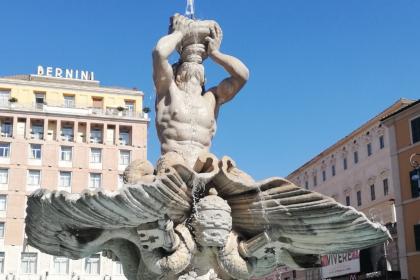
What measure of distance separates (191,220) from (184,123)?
162 centimetres

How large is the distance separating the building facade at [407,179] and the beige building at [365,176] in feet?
3.72

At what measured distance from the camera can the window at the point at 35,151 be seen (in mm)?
68000

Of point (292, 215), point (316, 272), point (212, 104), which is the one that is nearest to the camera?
point (292, 215)

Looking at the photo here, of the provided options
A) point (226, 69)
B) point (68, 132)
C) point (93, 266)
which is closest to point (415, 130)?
point (93, 266)

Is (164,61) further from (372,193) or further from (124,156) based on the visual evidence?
(124,156)

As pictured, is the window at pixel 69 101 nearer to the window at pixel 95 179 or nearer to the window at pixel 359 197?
the window at pixel 95 179

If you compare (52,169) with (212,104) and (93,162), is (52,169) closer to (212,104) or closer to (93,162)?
(93,162)

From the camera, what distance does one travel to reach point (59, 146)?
225ft

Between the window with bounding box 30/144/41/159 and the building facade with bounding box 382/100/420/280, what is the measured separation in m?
35.7

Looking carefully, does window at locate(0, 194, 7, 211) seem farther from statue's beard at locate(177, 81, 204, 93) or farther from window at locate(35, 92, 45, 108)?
statue's beard at locate(177, 81, 204, 93)

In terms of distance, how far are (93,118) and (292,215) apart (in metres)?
62.9

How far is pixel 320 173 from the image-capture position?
63156 mm

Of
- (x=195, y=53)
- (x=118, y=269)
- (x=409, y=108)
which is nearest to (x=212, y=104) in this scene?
(x=195, y=53)

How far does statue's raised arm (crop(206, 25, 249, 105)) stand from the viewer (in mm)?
9648
